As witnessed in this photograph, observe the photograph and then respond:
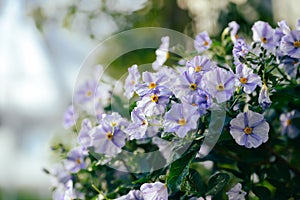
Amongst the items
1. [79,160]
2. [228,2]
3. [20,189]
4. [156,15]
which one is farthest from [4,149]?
[79,160]

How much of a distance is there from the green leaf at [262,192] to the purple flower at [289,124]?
122 mm

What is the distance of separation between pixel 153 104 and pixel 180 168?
81 millimetres

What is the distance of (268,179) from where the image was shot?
68 centimetres

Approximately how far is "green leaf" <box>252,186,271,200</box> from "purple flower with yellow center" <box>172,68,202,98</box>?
189 mm

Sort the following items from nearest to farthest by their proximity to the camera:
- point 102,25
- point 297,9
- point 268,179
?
point 268,179 < point 102,25 < point 297,9

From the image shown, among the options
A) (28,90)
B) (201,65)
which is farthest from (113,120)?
(28,90)

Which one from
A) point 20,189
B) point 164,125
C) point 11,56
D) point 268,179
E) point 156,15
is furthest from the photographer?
point 20,189

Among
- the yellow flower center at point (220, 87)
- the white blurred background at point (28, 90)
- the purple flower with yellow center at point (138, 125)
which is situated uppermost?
the yellow flower center at point (220, 87)

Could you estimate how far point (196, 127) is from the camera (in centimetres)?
54

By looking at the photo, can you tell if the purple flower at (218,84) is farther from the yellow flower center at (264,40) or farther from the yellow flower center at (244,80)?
the yellow flower center at (264,40)

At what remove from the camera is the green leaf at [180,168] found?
1.81 feet

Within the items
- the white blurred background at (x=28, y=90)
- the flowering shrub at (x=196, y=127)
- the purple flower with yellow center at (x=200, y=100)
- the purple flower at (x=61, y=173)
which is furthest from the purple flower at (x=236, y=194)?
the white blurred background at (x=28, y=90)

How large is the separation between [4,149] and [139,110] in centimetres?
187

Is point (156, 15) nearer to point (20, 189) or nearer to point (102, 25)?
point (102, 25)
